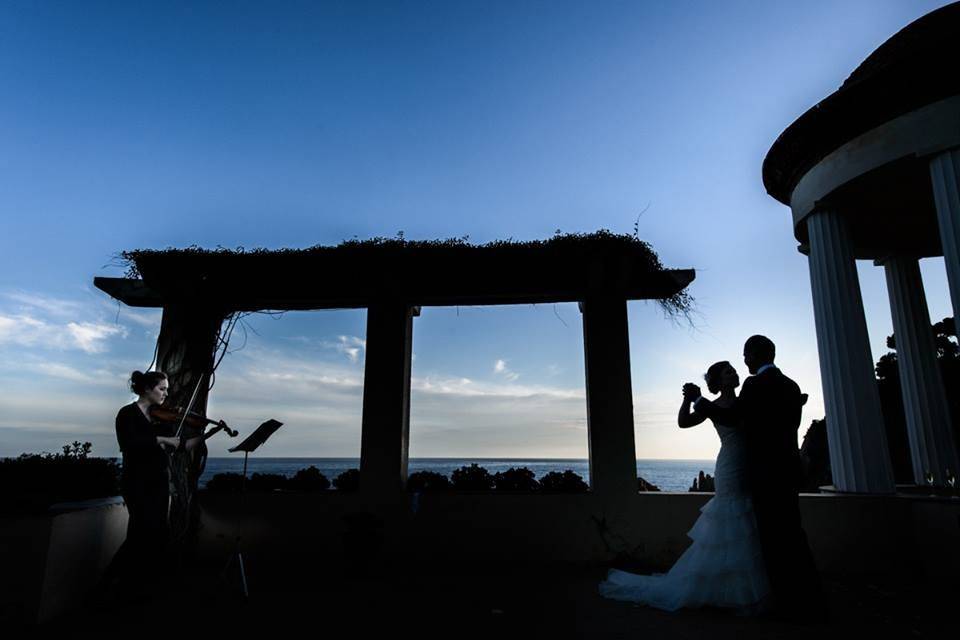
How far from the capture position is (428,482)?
5.48 metres

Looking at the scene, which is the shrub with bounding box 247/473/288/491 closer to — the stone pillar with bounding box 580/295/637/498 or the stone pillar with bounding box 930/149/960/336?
the stone pillar with bounding box 580/295/637/498

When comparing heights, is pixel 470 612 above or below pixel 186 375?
below

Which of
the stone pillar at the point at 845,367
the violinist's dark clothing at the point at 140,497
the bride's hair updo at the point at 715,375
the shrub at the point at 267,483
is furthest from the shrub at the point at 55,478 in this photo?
the stone pillar at the point at 845,367

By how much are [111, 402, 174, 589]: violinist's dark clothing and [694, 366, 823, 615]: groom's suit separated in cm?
412

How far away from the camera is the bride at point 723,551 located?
118 inches

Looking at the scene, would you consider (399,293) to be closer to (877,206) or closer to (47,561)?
(47,561)

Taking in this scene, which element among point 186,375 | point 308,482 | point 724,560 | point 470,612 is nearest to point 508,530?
point 470,612

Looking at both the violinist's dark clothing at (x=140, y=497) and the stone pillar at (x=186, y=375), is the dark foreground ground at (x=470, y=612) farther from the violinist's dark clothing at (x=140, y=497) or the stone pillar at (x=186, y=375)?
the stone pillar at (x=186, y=375)

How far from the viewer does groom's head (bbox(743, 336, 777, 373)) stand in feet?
10.5

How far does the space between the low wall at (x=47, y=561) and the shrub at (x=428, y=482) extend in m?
2.96

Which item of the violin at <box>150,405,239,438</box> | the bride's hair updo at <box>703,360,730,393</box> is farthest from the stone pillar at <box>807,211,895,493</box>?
the violin at <box>150,405,239,438</box>

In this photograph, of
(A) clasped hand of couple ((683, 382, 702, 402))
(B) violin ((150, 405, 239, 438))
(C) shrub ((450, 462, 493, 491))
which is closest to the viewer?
(A) clasped hand of couple ((683, 382, 702, 402))

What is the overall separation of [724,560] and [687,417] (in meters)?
1.03

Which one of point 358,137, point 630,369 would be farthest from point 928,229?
point 358,137
